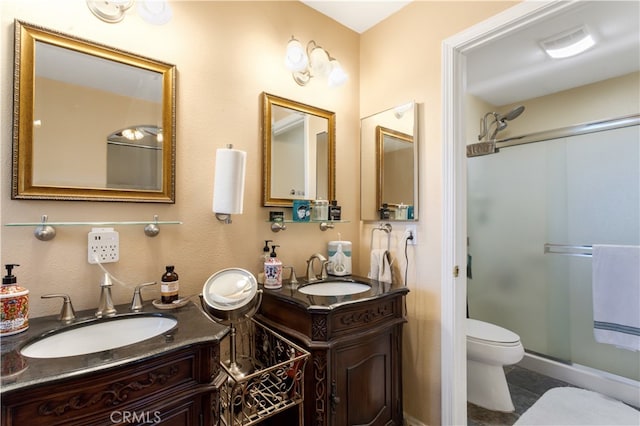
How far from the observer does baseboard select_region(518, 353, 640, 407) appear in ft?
6.57

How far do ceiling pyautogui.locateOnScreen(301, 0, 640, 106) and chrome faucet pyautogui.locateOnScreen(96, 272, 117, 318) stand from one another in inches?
71.3

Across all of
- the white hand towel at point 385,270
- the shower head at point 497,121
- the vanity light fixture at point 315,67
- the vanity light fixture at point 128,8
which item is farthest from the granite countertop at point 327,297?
the shower head at point 497,121

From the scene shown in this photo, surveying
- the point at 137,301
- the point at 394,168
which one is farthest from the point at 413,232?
the point at 137,301

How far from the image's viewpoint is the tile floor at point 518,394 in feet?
5.95

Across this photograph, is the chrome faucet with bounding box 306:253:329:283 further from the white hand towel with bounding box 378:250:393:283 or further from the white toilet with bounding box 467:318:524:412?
the white toilet with bounding box 467:318:524:412

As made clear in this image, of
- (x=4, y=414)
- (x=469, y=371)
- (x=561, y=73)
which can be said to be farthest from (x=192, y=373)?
(x=561, y=73)

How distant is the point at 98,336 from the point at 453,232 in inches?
61.2

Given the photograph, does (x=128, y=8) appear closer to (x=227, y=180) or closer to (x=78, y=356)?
(x=227, y=180)

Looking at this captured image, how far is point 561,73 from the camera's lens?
2.28m

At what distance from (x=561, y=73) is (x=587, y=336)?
6.55 ft

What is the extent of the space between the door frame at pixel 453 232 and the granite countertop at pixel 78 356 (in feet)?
3.75

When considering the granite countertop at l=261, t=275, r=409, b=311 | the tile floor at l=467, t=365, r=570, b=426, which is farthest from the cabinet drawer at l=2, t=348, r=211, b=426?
the tile floor at l=467, t=365, r=570, b=426

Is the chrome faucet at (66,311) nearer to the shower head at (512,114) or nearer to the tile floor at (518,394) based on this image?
the tile floor at (518,394)

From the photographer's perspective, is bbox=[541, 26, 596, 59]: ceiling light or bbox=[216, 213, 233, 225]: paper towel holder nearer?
bbox=[216, 213, 233, 225]: paper towel holder
